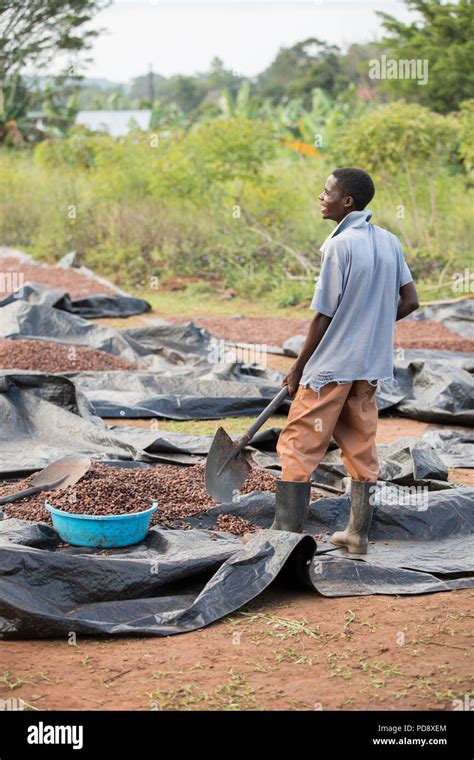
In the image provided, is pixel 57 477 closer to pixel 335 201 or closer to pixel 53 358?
pixel 335 201

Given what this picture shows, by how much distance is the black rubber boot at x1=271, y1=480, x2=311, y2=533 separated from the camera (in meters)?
3.63

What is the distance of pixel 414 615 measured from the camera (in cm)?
322

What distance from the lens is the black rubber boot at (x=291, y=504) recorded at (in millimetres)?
3629

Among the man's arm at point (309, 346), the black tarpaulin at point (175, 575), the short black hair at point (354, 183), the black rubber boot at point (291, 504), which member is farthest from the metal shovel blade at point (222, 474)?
the short black hair at point (354, 183)

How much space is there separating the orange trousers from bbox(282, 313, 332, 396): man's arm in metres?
0.05

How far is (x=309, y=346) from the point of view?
3.55 m

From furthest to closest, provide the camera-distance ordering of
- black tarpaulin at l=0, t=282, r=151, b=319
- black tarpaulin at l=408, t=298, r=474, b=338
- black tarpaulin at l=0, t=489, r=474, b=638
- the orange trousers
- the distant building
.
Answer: the distant building < black tarpaulin at l=408, t=298, r=474, b=338 < black tarpaulin at l=0, t=282, r=151, b=319 < the orange trousers < black tarpaulin at l=0, t=489, r=474, b=638

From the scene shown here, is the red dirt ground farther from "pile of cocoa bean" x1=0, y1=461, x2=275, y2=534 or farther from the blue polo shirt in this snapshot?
the blue polo shirt

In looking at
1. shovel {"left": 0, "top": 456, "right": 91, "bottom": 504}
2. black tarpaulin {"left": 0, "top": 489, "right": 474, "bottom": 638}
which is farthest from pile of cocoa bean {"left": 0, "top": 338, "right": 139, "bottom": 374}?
black tarpaulin {"left": 0, "top": 489, "right": 474, "bottom": 638}

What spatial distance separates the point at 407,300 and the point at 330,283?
421 mm

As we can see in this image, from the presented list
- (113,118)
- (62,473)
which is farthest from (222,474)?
(113,118)

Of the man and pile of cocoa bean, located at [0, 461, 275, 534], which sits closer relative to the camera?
the man

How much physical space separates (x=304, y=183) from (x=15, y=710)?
12918mm

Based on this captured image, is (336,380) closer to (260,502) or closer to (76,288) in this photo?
(260,502)
